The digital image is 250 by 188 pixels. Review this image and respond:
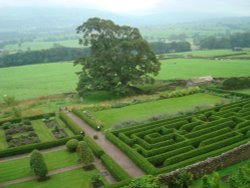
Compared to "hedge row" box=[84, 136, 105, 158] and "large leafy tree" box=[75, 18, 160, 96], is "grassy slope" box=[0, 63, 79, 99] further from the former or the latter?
"hedge row" box=[84, 136, 105, 158]

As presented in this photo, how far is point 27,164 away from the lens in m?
31.1

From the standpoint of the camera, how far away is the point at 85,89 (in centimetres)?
5612

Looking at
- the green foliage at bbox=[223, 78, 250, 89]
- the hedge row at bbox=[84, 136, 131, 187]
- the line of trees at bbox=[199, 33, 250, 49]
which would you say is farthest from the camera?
the line of trees at bbox=[199, 33, 250, 49]

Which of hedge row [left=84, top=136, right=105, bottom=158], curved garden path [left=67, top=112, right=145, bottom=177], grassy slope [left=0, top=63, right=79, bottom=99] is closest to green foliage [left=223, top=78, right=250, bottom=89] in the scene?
curved garden path [left=67, top=112, right=145, bottom=177]

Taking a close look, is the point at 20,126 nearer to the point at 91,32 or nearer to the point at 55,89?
the point at 91,32

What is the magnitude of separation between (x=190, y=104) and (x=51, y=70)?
6417 centimetres

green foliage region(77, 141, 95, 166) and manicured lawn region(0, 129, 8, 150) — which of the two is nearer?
green foliage region(77, 141, 95, 166)

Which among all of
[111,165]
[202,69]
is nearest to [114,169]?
[111,165]

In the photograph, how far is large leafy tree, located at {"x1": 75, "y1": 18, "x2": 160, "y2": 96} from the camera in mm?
56625

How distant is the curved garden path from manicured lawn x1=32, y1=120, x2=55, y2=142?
4075 mm

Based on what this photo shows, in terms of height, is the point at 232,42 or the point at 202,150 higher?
the point at 232,42

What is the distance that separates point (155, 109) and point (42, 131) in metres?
16.3

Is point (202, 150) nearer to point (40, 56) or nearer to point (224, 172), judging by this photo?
point (224, 172)

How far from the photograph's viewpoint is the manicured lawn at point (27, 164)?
94.8 feet
